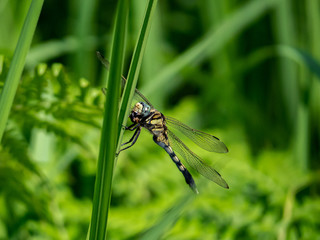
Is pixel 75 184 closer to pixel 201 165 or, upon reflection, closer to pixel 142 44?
pixel 201 165

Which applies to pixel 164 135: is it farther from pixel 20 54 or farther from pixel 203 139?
pixel 20 54

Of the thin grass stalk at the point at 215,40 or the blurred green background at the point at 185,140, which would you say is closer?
the blurred green background at the point at 185,140

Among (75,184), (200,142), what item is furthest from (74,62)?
(200,142)

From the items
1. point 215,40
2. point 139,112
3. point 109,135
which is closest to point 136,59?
point 109,135

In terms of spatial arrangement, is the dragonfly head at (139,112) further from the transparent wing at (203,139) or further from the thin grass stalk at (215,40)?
the thin grass stalk at (215,40)

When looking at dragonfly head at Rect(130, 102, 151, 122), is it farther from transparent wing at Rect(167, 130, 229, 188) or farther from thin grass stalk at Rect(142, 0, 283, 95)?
thin grass stalk at Rect(142, 0, 283, 95)

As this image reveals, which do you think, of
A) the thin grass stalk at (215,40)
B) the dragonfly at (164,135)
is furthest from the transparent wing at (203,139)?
the thin grass stalk at (215,40)

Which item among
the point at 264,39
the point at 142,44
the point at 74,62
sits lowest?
the point at 142,44
